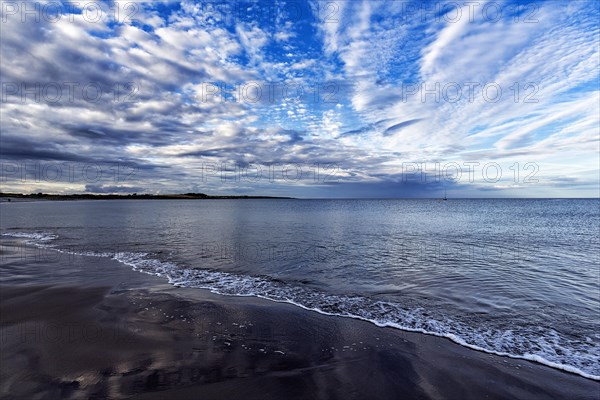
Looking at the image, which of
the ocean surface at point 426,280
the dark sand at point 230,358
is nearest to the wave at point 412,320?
the ocean surface at point 426,280

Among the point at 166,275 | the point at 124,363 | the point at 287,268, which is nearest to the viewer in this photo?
the point at 124,363

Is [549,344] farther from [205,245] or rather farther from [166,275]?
[205,245]

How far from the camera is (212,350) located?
6.28 m

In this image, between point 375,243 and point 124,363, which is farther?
point 375,243

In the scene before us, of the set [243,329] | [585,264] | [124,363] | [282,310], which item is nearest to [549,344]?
[282,310]

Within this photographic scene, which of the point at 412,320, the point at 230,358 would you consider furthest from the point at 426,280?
the point at 230,358

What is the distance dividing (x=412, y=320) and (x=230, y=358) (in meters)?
5.03

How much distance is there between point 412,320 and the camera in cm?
837

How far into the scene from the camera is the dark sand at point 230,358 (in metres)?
5.02

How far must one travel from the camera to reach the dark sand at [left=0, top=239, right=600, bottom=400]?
5020 mm

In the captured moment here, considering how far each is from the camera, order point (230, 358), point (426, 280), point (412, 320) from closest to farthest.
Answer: point (230, 358) → point (412, 320) → point (426, 280)

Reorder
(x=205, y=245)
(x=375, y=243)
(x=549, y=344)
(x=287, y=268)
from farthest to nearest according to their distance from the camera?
1. (x=375, y=243)
2. (x=205, y=245)
3. (x=287, y=268)
4. (x=549, y=344)

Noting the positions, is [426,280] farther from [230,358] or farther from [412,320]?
[230,358]

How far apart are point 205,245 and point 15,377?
1649 centimetres
